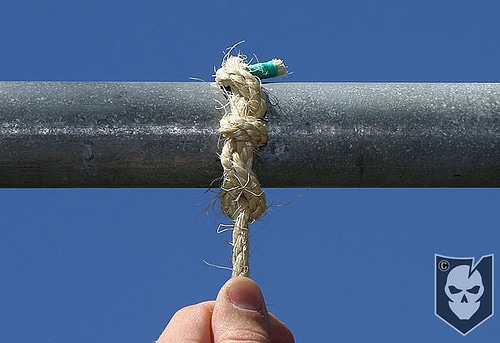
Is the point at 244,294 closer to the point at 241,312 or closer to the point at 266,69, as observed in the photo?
the point at 241,312

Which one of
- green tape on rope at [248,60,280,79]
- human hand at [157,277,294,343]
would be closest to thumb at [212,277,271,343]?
human hand at [157,277,294,343]

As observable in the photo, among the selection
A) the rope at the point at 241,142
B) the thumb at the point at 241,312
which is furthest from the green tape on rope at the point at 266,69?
the thumb at the point at 241,312

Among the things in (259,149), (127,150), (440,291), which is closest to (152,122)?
(127,150)

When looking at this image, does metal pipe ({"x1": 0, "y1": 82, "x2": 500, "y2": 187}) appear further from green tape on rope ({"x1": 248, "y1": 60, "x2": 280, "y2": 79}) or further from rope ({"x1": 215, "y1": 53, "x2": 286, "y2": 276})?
green tape on rope ({"x1": 248, "y1": 60, "x2": 280, "y2": 79})

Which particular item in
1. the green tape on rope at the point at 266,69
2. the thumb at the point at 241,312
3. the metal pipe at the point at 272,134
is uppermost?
the green tape on rope at the point at 266,69

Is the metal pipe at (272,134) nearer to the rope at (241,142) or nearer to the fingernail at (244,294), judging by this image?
the rope at (241,142)

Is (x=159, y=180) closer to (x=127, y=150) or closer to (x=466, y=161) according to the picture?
(x=127, y=150)
